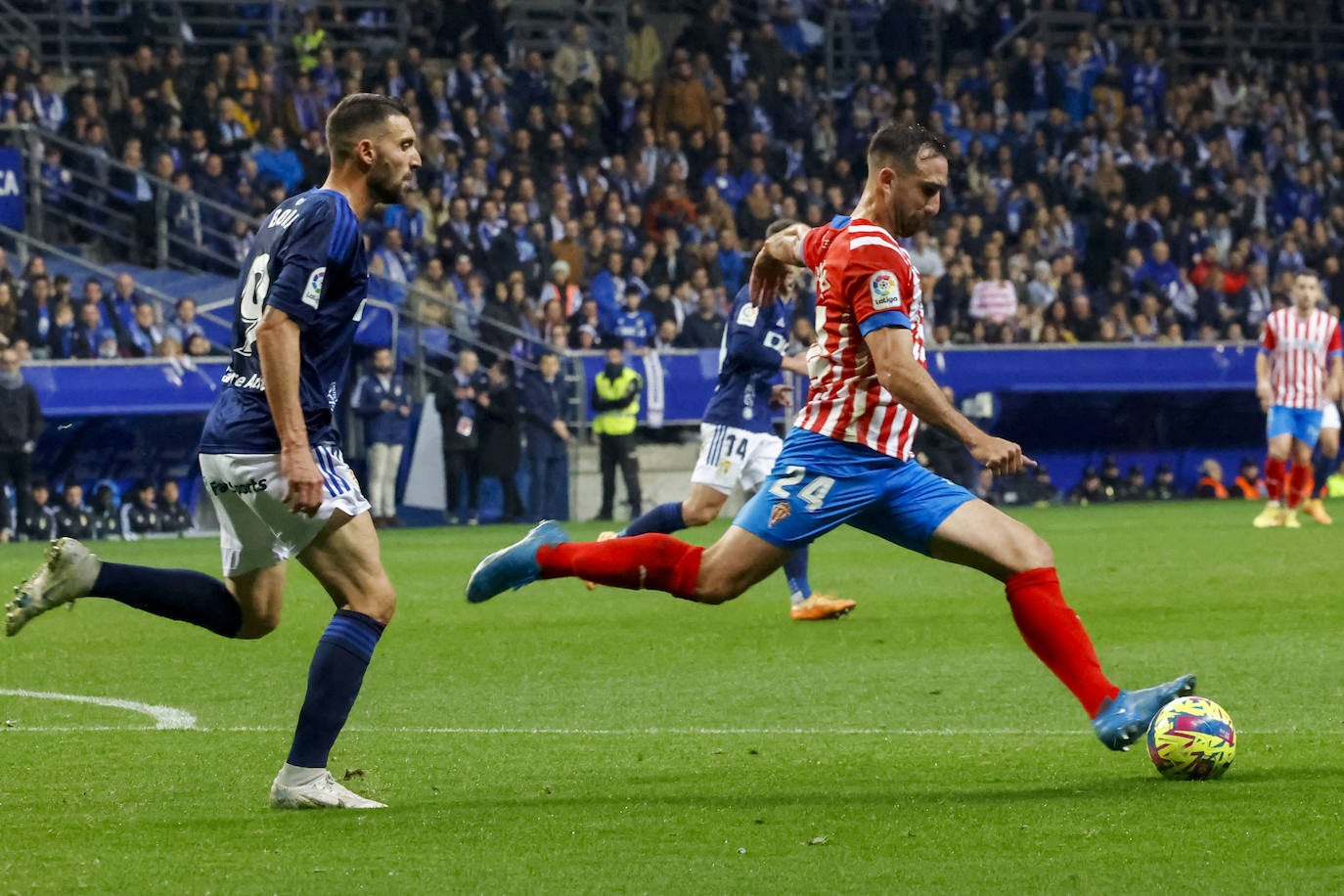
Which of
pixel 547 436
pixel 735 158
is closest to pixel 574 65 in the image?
pixel 735 158

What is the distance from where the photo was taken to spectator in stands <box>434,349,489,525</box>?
70.9 feet

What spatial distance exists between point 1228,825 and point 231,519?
2963mm

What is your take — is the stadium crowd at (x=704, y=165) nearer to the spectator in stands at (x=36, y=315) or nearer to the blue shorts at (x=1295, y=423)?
the spectator in stands at (x=36, y=315)

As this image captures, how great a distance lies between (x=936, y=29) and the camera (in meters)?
30.8

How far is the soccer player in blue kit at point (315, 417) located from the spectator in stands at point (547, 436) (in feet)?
52.9

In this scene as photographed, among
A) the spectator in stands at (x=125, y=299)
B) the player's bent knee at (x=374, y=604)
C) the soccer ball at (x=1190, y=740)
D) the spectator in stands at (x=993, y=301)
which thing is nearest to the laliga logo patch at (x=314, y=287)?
the player's bent knee at (x=374, y=604)

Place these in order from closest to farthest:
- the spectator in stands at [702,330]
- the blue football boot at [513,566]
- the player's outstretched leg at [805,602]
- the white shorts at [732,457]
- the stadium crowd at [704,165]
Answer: the blue football boot at [513,566] < the player's outstretched leg at [805,602] < the white shorts at [732,457] < the stadium crowd at [704,165] < the spectator in stands at [702,330]

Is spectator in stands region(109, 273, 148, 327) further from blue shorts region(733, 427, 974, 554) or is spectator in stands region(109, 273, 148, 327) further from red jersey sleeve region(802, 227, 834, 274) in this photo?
blue shorts region(733, 427, 974, 554)

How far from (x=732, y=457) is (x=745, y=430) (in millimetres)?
206

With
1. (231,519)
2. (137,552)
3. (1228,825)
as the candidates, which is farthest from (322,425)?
(137,552)

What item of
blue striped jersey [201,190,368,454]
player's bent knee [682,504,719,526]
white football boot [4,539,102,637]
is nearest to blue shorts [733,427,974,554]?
blue striped jersey [201,190,368,454]

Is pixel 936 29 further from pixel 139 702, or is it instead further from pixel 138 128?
pixel 139 702

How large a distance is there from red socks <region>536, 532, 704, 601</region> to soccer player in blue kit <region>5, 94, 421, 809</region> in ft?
2.97

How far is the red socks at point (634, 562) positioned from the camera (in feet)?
21.2
